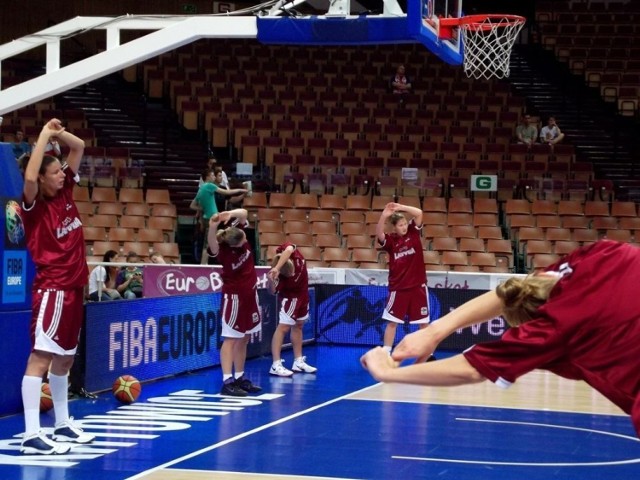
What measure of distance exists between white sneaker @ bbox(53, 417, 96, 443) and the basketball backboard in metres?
5.11

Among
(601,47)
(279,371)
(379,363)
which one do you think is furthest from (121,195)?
(379,363)

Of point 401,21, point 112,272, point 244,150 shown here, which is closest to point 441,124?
point 244,150

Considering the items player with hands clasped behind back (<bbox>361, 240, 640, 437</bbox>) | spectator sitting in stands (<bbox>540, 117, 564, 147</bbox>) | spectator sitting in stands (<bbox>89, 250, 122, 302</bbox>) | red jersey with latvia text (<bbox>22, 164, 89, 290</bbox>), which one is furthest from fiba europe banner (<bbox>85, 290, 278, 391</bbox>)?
spectator sitting in stands (<bbox>540, 117, 564, 147</bbox>)

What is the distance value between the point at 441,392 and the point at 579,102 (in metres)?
16.1

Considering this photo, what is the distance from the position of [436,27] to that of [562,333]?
838cm

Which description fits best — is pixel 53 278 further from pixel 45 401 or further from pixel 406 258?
pixel 406 258

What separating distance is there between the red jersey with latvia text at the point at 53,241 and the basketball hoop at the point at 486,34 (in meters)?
5.27

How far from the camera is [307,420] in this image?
9.41 meters

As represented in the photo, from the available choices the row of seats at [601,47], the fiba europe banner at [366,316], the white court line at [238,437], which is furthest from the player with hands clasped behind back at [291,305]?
the row of seats at [601,47]

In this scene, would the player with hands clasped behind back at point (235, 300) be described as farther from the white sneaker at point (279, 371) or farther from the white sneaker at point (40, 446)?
the white sneaker at point (40, 446)

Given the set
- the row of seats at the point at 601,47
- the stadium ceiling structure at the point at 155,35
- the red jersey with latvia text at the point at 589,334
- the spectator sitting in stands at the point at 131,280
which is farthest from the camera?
the row of seats at the point at 601,47

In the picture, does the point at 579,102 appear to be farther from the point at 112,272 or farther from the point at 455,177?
the point at 112,272

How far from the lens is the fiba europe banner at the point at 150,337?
34.5 feet

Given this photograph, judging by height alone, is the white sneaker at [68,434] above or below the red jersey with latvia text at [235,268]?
below
